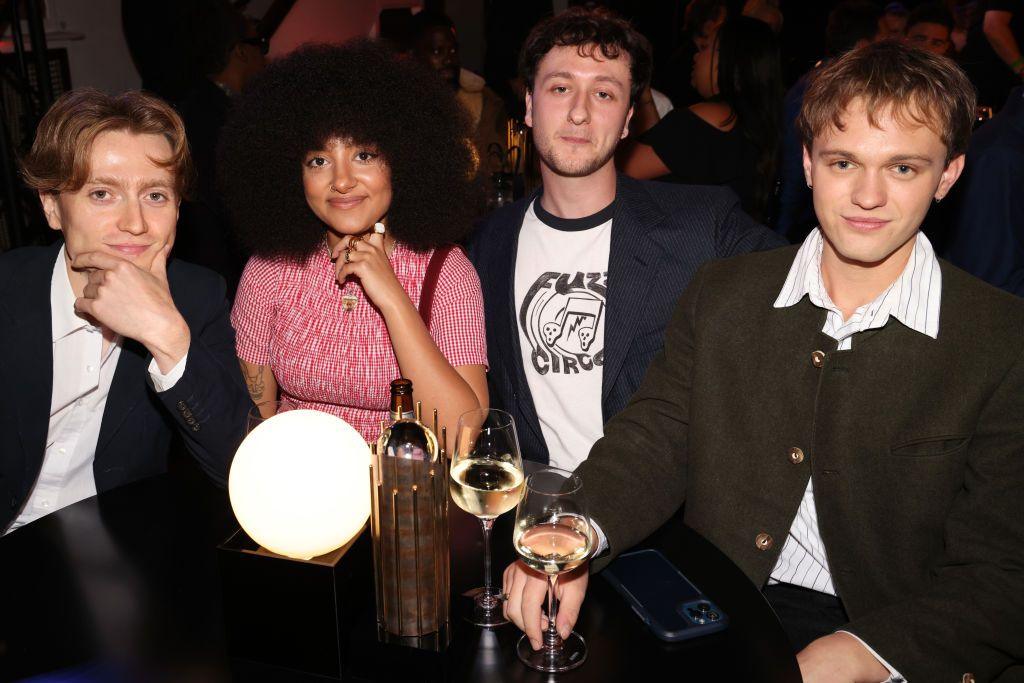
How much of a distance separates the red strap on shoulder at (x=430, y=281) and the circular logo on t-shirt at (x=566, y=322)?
1.01 feet

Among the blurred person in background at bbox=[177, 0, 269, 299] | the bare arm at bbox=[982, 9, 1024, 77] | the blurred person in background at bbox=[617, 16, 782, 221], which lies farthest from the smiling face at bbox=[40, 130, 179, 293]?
the bare arm at bbox=[982, 9, 1024, 77]

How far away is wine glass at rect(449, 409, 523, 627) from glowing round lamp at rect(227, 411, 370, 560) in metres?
0.19

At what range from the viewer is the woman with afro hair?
7.23 ft

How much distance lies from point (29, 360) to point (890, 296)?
6.32 ft

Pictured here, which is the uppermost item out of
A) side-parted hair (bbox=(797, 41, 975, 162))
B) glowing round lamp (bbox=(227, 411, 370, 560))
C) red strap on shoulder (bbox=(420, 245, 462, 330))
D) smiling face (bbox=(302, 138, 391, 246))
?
side-parted hair (bbox=(797, 41, 975, 162))

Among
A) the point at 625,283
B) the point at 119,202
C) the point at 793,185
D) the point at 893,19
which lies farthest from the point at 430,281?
the point at 893,19

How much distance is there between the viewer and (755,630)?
4.25 ft

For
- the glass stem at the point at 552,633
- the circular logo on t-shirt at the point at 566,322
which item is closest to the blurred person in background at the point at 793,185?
the circular logo on t-shirt at the point at 566,322

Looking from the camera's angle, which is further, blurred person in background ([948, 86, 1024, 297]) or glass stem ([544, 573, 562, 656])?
blurred person in background ([948, 86, 1024, 297])

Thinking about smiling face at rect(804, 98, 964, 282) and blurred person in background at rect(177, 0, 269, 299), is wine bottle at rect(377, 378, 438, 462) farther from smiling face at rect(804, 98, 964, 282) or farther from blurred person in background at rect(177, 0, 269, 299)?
blurred person in background at rect(177, 0, 269, 299)

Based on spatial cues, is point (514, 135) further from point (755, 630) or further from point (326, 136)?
point (755, 630)

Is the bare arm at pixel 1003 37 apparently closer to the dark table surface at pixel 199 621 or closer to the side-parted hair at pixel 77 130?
the dark table surface at pixel 199 621

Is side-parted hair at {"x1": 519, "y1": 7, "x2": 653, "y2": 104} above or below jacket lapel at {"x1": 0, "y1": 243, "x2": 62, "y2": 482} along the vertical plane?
above

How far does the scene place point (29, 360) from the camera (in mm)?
1920
